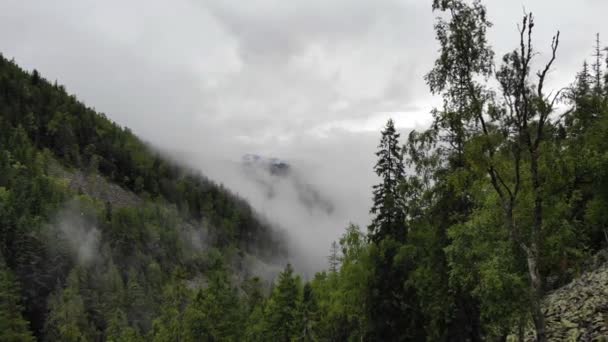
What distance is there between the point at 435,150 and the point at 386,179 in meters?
15.2

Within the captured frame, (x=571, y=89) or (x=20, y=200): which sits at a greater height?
(x=20, y=200)

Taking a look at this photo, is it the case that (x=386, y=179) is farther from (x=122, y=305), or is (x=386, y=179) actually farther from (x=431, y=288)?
(x=122, y=305)

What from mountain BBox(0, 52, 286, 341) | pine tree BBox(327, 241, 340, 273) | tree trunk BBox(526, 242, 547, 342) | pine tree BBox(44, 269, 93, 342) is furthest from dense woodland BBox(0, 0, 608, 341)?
pine tree BBox(44, 269, 93, 342)

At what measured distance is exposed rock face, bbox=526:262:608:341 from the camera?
17.8 meters

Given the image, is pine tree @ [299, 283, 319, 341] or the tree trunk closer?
the tree trunk

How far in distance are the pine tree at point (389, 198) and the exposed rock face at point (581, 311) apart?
9.54 metres

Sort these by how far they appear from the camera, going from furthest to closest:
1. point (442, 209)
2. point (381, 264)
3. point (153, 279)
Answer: point (153, 279), point (381, 264), point (442, 209)

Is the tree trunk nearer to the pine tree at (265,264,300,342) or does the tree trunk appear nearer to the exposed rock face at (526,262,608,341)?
the exposed rock face at (526,262,608,341)

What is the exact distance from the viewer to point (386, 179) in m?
30.8

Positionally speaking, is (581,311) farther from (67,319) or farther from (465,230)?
(67,319)

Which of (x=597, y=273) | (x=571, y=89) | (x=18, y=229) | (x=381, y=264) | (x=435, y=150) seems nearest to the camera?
(x=571, y=89)

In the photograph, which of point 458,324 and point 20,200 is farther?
point 20,200

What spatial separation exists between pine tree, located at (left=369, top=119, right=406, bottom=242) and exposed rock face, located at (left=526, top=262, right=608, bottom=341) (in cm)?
954

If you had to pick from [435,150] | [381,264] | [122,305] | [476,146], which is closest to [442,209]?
[381,264]
